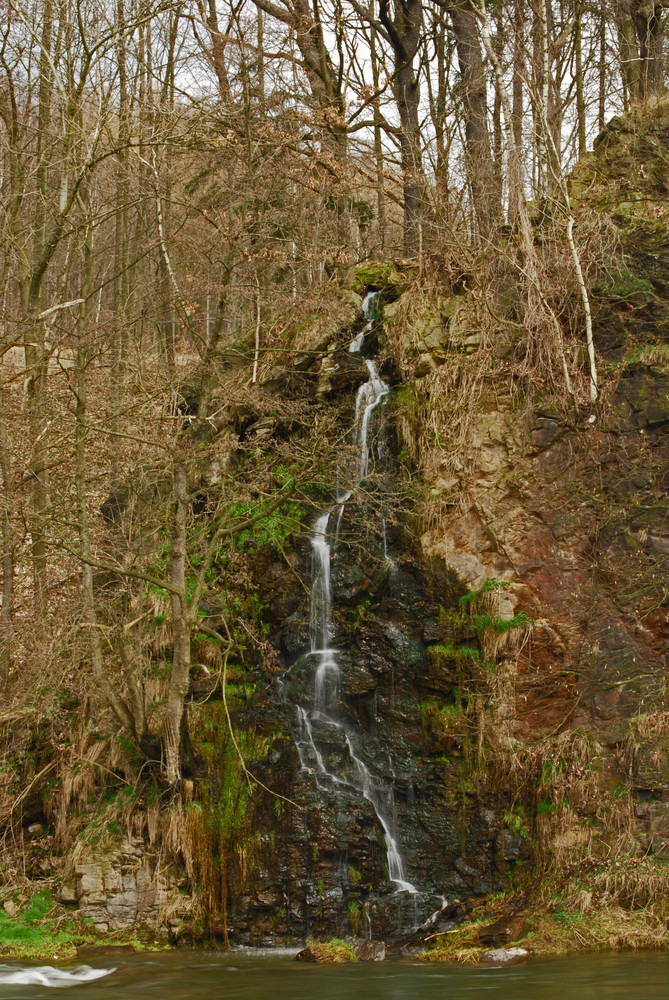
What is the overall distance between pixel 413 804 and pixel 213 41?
11628 mm

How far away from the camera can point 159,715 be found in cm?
909

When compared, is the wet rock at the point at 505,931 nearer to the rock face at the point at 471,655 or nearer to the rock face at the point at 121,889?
the rock face at the point at 471,655

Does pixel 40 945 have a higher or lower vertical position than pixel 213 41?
lower

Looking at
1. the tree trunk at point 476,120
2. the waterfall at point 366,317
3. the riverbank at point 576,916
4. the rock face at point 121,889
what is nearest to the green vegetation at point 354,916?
the riverbank at point 576,916

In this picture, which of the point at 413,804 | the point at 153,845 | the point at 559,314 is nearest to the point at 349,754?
the point at 413,804

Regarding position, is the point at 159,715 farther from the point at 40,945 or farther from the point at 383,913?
the point at 383,913

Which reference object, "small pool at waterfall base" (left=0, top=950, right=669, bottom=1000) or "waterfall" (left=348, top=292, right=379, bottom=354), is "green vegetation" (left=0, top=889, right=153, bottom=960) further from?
"waterfall" (left=348, top=292, right=379, bottom=354)

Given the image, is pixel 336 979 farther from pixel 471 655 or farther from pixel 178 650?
pixel 471 655

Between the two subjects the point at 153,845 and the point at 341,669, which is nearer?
the point at 153,845

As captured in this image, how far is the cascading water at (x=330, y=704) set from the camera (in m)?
8.24

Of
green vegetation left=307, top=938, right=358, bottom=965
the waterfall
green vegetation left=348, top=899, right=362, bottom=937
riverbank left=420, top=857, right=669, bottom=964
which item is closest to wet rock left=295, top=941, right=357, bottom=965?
green vegetation left=307, top=938, right=358, bottom=965

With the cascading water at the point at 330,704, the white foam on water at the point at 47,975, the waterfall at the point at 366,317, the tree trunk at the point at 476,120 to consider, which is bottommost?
the white foam on water at the point at 47,975

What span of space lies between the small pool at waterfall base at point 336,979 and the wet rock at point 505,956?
125 mm

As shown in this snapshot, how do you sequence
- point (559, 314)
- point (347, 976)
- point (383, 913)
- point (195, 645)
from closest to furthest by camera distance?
point (347, 976) < point (383, 913) < point (195, 645) < point (559, 314)
